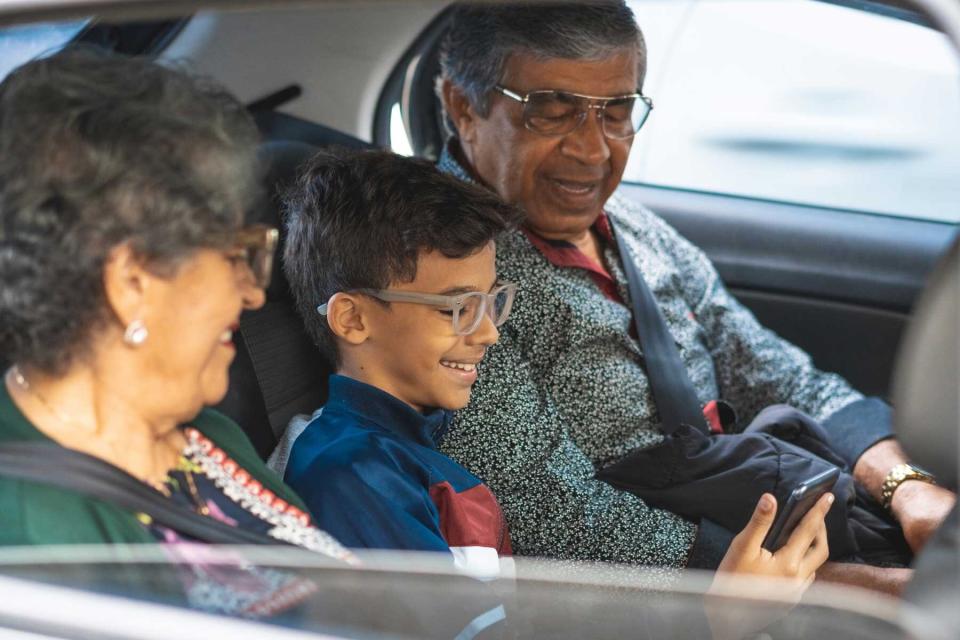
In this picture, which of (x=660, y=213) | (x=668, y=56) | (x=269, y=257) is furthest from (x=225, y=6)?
(x=668, y=56)

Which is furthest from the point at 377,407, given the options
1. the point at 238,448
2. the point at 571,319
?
the point at 571,319

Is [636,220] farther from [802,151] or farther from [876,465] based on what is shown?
[802,151]

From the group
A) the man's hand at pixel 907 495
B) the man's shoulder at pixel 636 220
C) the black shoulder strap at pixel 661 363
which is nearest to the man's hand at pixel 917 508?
the man's hand at pixel 907 495

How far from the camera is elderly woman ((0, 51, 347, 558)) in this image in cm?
115

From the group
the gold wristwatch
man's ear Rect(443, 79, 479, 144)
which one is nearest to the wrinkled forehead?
man's ear Rect(443, 79, 479, 144)

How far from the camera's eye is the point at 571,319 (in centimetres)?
217

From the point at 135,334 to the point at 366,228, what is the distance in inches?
26.2

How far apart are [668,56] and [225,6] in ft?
8.96

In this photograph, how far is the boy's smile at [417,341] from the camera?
1.80 m

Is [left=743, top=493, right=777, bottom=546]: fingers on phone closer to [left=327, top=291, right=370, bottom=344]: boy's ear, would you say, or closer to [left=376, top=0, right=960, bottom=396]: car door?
[left=327, top=291, right=370, bottom=344]: boy's ear

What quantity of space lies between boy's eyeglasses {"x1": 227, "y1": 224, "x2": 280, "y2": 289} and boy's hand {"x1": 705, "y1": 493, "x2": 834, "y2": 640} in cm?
58

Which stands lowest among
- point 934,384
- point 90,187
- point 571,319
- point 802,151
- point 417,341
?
point 802,151

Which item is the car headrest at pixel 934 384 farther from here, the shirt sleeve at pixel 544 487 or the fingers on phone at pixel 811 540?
the shirt sleeve at pixel 544 487

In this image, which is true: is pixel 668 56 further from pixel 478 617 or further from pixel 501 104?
pixel 478 617
